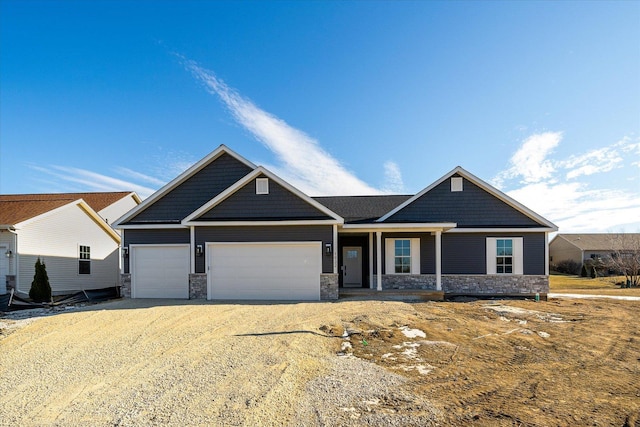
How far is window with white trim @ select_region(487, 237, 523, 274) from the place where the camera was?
1481cm

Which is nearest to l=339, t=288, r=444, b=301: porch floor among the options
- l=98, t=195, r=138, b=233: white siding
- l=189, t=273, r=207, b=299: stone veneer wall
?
l=189, t=273, r=207, b=299: stone veneer wall

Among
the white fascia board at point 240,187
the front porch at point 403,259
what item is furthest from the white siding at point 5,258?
the front porch at point 403,259

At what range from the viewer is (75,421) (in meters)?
3.98

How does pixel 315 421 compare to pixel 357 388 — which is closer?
pixel 315 421

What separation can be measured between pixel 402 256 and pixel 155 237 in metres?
9.76

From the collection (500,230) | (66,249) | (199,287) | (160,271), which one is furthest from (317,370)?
(66,249)

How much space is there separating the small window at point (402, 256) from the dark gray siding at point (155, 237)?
821 centimetres

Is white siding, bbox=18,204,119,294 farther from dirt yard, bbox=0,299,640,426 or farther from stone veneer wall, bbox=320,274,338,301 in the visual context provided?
stone veneer wall, bbox=320,274,338,301

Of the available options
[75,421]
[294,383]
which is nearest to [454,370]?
[294,383]

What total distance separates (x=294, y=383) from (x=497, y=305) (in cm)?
984

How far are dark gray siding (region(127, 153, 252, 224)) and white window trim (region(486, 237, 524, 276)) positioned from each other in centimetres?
1037

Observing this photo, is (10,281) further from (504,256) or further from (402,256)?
(504,256)

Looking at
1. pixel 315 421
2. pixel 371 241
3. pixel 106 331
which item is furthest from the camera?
pixel 371 241

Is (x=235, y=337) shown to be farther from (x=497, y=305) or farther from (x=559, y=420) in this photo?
(x=497, y=305)
